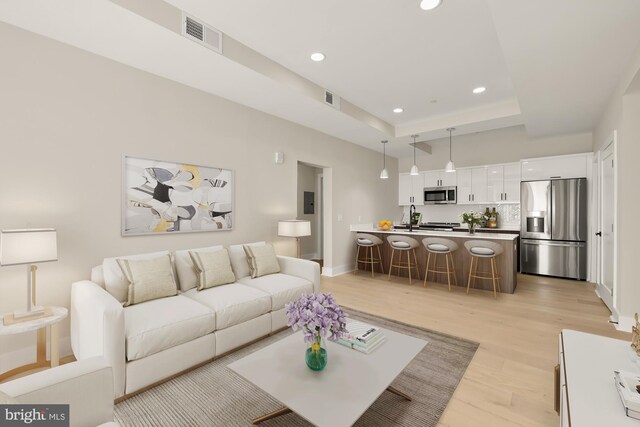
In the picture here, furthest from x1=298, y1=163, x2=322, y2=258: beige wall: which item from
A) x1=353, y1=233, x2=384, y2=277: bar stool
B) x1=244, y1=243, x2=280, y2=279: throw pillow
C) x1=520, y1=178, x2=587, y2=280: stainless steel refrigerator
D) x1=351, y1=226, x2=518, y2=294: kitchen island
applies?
x1=520, y1=178, x2=587, y2=280: stainless steel refrigerator

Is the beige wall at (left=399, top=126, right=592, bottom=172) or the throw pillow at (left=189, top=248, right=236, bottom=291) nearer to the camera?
the throw pillow at (left=189, top=248, right=236, bottom=291)

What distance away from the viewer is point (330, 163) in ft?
18.0

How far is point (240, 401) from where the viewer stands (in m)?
1.97

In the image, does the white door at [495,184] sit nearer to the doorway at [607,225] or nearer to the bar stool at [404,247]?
the doorway at [607,225]

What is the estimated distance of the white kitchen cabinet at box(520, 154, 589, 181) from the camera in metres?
5.11

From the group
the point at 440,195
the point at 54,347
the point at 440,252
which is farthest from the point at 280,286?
the point at 440,195

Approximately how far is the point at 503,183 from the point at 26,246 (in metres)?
7.35

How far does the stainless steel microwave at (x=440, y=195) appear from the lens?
22.2ft

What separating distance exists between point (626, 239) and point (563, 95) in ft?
5.94

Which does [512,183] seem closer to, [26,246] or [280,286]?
[280,286]

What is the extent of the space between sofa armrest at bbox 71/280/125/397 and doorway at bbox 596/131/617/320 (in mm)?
4872

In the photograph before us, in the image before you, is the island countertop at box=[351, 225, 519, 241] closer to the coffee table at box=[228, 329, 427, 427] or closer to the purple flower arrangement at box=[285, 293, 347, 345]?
the coffee table at box=[228, 329, 427, 427]

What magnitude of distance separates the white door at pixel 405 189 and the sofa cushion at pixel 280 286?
4935mm

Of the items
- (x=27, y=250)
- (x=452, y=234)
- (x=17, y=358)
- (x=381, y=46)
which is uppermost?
(x=381, y=46)
